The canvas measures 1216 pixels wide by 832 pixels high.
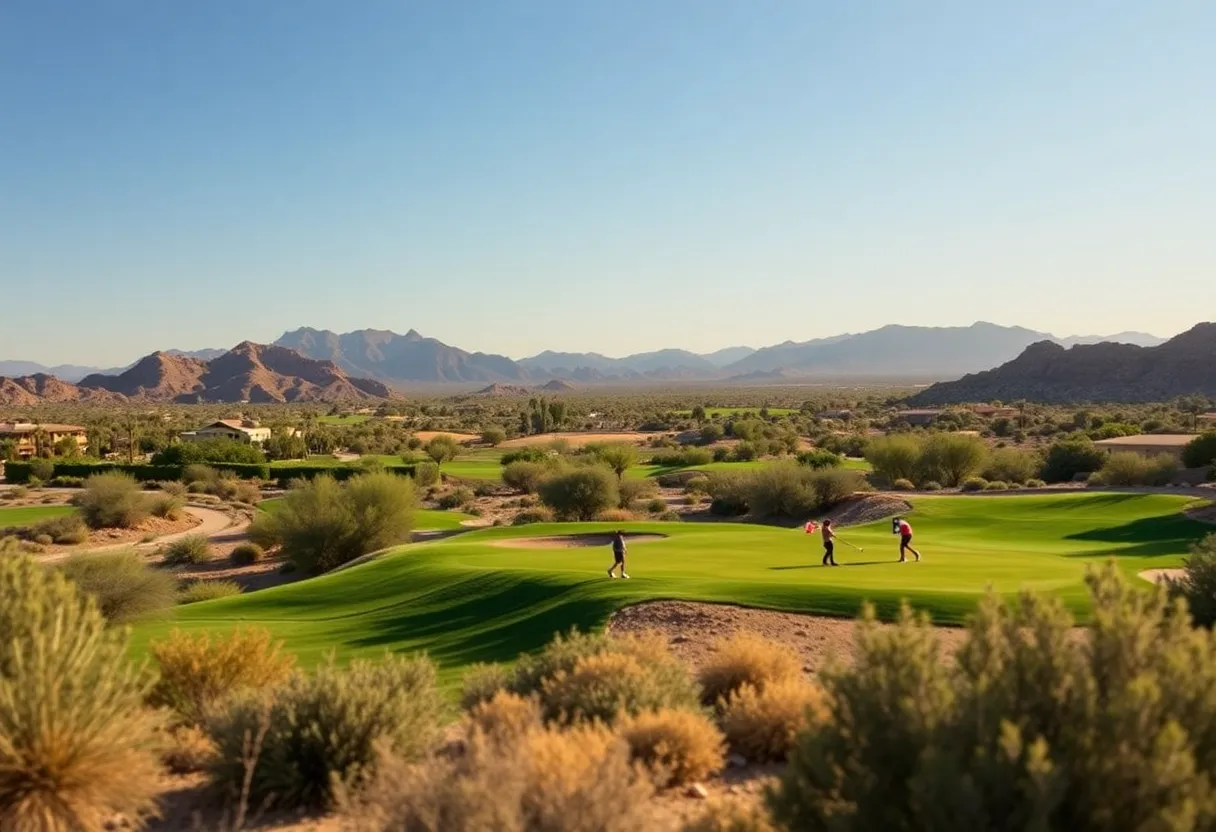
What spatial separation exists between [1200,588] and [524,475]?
50.8 meters

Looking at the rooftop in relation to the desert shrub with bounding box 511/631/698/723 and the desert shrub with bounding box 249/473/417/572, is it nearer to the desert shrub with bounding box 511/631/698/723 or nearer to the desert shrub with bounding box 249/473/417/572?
the desert shrub with bounding box 249/473/417/572

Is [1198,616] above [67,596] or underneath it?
underneath

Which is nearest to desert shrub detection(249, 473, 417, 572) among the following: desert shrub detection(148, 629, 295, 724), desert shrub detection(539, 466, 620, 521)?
desert shrub detection(539, 466, 620, 521)

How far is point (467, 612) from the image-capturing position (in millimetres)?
19938

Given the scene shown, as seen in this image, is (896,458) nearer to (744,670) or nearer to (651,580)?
(651,580)

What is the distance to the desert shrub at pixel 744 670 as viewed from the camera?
11258 mm

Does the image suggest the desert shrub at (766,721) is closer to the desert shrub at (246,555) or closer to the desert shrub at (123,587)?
the desert shrub at (123,587)

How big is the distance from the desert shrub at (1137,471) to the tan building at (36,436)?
83.3 meters

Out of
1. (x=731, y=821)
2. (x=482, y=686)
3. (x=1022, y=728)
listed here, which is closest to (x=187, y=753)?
(x=482, y=686)

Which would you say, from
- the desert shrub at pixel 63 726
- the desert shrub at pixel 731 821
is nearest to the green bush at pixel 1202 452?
the desert shrub at pixel 731 821

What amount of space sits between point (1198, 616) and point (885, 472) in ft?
132

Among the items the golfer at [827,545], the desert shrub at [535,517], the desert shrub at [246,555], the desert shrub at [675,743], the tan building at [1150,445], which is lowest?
the desert shrub at [246,555]

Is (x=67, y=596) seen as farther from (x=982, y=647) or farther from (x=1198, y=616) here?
(x=1198, y=616)

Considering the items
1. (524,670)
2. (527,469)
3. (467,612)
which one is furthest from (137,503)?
(524,670)
